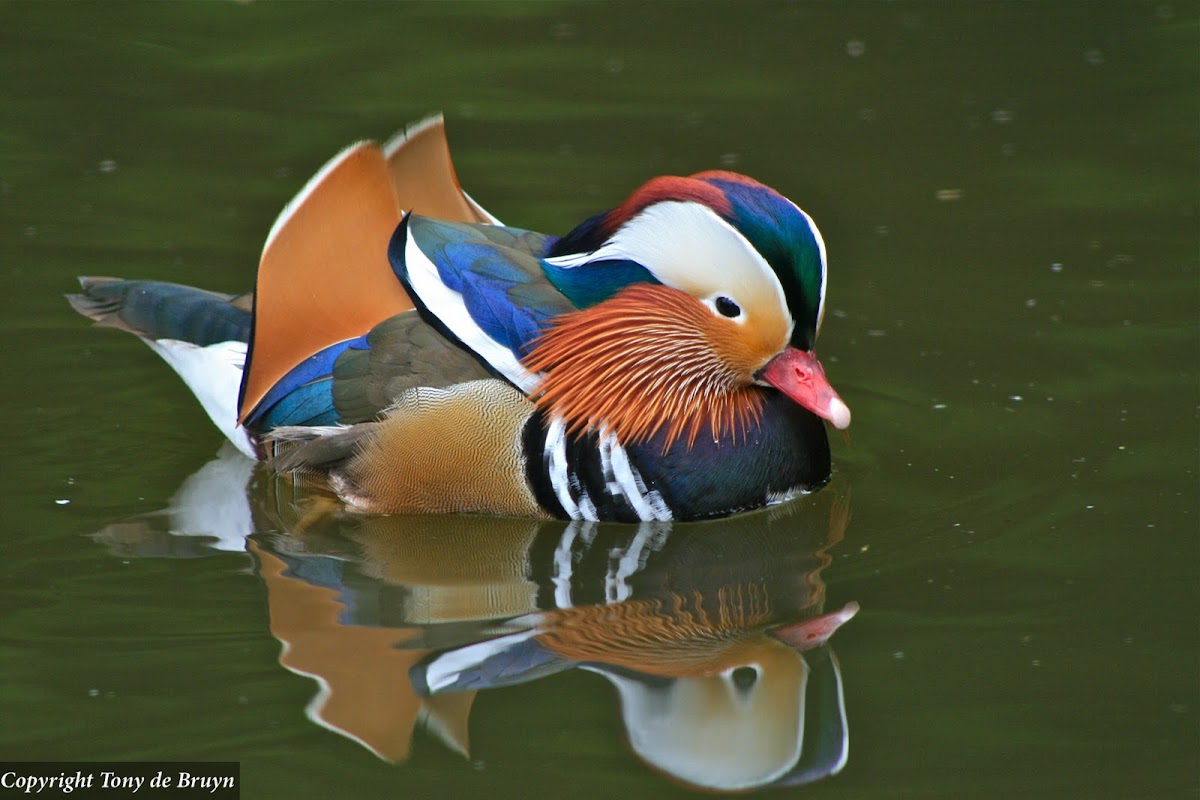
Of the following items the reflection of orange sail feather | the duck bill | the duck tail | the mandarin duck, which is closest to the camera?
the reflection of orange sail feather

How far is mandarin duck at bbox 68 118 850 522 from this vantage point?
5.28 meters

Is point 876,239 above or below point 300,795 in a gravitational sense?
below

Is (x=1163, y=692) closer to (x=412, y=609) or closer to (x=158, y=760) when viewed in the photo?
(x=412, y=609)

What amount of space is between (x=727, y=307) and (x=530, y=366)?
2.08 ft

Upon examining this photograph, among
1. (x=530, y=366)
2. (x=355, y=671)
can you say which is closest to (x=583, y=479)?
(x=530, y=366)

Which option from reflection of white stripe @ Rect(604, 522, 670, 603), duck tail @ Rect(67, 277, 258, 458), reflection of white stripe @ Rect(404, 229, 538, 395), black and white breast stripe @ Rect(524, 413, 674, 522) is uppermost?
reflection of white stripe @ Rect(404, 229, 538, 395)

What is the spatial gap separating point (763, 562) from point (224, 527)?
1.69 meters

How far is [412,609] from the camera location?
491 centimetres

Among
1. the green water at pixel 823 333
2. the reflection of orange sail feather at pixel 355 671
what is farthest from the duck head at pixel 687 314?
the reflection of orange sail feather at pixel 355 671

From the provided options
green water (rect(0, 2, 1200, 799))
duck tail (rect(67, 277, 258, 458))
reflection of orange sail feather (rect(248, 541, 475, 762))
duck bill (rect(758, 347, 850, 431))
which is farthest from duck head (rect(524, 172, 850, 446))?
duck tail (rect(67, 277, 258, 458))

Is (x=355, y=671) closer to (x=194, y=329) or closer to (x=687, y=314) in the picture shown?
(x=687, y=314)

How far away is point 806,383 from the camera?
522cm

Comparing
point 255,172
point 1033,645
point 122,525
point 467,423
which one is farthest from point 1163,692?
point 255,172

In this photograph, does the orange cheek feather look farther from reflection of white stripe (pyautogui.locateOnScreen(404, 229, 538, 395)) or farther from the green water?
the green water
